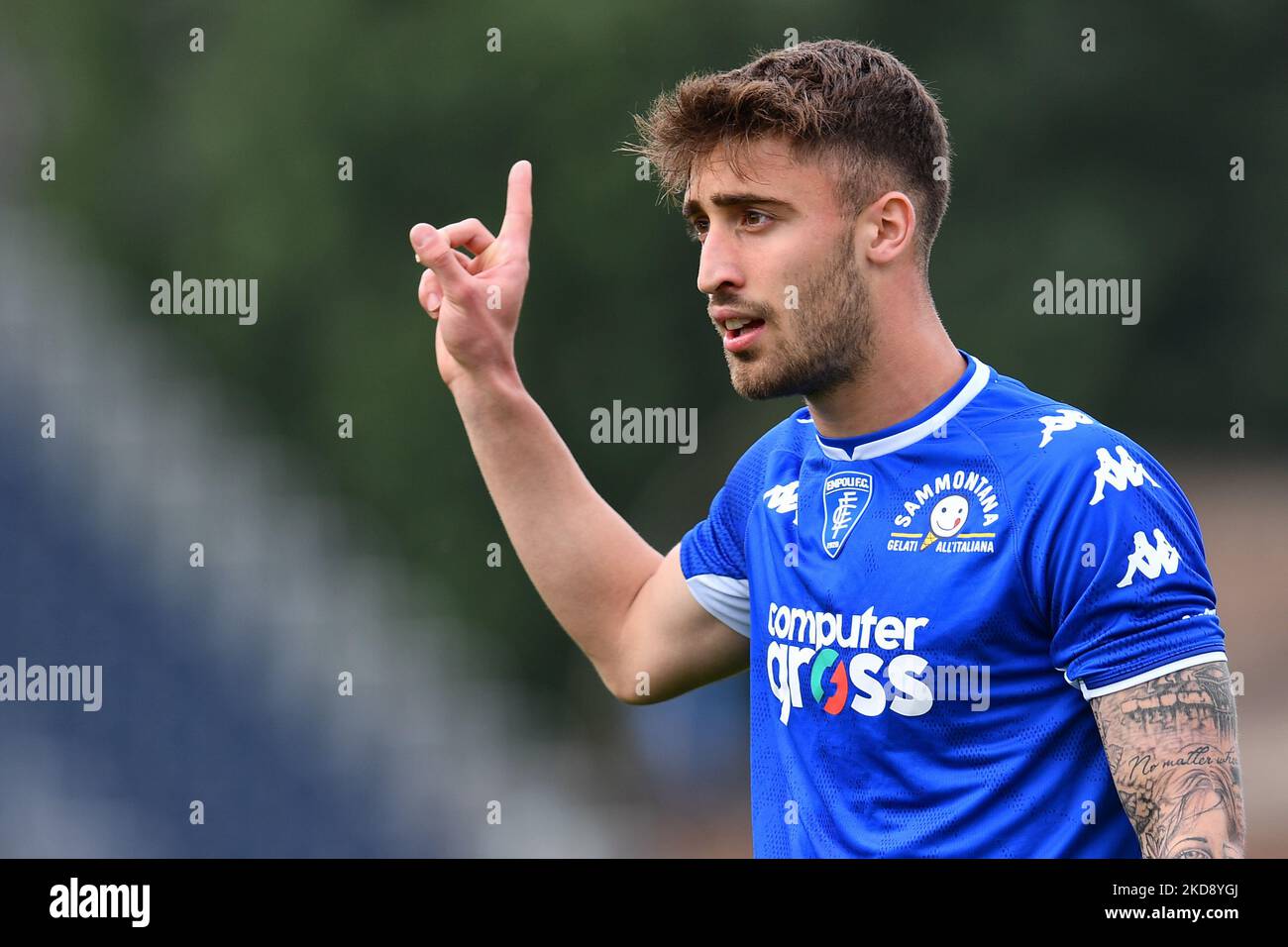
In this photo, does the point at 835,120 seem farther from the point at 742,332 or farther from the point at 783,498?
the point at 783,498

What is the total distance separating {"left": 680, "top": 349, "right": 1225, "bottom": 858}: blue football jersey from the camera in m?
2.79

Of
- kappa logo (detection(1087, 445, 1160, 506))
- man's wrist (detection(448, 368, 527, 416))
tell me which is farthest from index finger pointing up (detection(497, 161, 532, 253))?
kappa logo (detection(1087, 445, 1160, 506))

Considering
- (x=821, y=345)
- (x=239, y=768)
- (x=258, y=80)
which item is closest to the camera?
(x=821, y=345)

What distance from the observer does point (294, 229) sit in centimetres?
1634

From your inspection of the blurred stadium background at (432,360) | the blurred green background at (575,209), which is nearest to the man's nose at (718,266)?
the blurred stadium background at (432,360)

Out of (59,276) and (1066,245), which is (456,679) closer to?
(59,276)

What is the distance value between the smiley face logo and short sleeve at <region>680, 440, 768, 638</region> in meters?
0.51

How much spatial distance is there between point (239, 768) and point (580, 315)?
525cm

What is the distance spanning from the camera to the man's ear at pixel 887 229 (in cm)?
324

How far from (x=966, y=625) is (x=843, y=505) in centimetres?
39

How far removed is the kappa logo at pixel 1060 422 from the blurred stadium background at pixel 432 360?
473 inches

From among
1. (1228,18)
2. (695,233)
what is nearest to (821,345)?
(695,233)

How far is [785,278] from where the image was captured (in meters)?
3.18

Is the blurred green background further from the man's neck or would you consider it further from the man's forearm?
the man's neck
